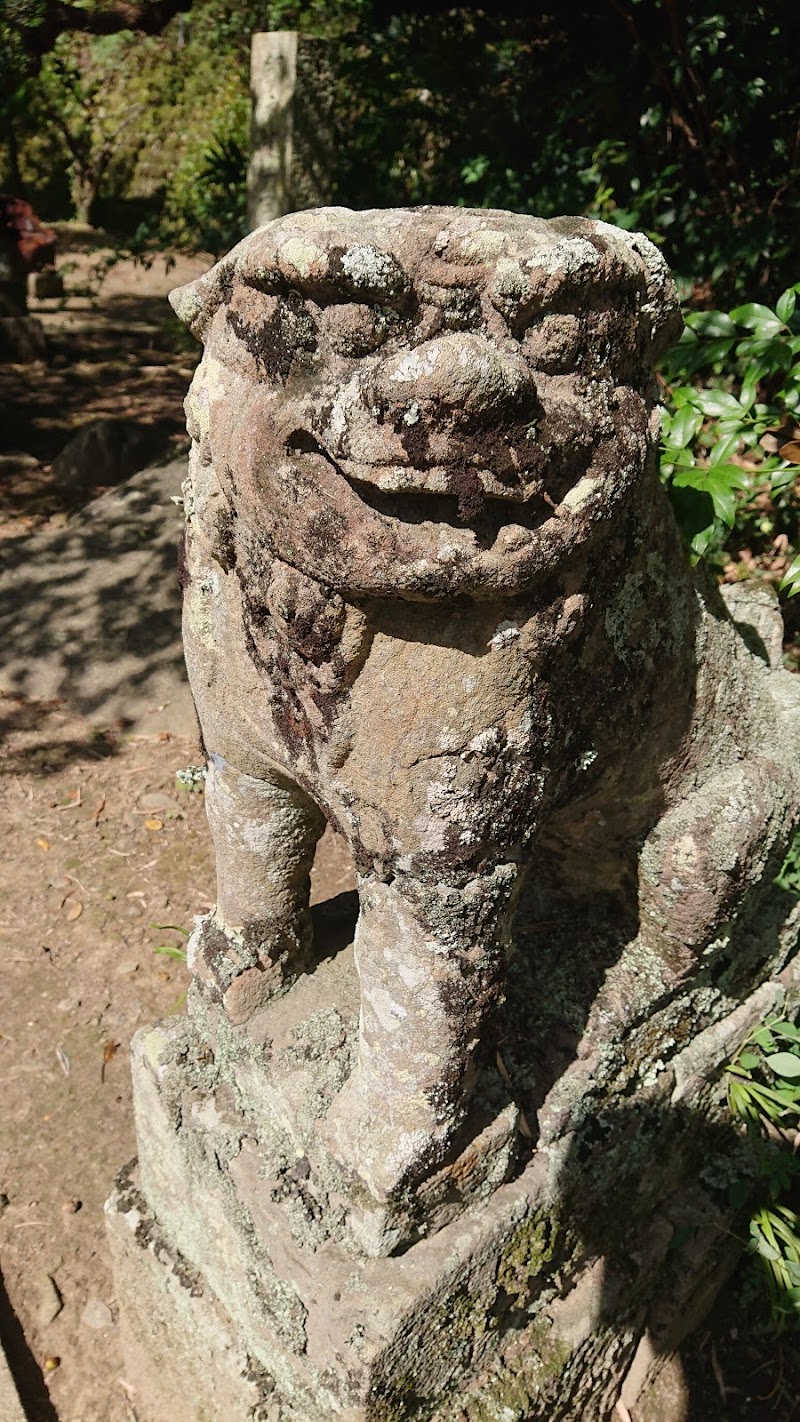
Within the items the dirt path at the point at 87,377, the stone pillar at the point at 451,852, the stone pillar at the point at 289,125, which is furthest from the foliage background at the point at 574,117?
the stone pillar at the point at 451,852

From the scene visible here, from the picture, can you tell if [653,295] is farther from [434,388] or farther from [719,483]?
[719,483]

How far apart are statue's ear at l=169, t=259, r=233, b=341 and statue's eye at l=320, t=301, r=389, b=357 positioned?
172 mm

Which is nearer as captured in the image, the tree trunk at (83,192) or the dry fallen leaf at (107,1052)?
the dry fallen leaf at (107,1052)

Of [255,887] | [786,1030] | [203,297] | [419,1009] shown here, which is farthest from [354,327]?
[786,1030]

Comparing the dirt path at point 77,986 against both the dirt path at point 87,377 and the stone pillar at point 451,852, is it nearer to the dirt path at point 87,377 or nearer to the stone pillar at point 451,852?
the stone pillar at point 451,852

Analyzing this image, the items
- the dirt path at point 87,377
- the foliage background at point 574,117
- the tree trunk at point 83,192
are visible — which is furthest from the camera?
the tree trunk at point 83,192

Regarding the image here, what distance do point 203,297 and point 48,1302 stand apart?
194 cm

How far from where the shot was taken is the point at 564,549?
3.44 ft

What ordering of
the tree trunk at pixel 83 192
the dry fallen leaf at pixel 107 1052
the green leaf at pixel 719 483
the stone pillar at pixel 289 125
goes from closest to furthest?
the green leaf at pixel 719 483, the dry fallen leaf at pixel 107 1052, the stone pillar at pixel 289 125, the tree trunk at pixel 83 192

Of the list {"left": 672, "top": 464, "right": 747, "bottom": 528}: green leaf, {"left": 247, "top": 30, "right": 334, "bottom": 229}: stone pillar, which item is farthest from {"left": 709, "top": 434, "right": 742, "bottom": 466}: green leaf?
{"left": 247, "top": 30, "right": 334, "bottom": 229}: stone pillar

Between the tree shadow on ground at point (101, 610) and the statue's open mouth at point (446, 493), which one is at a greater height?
the statue's open mouth at point (446, 493)

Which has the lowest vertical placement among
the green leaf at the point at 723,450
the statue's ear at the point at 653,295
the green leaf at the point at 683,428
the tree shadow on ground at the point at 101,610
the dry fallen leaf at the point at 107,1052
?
the dry fallen leaf at the point at 107,1052

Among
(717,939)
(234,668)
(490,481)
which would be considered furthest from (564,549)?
(717,939)

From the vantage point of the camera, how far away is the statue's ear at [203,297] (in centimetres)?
111
